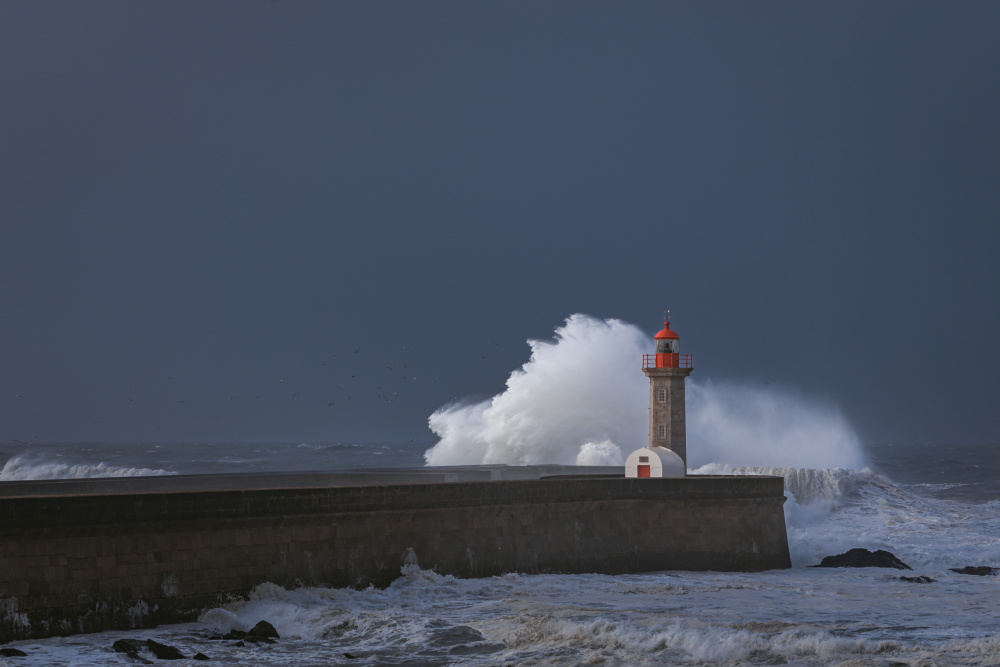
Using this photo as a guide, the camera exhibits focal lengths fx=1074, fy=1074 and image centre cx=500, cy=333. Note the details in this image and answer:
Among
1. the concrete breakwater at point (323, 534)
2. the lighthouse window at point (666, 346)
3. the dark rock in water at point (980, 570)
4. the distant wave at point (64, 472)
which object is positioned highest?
the lighthouse window at point (666, 346)

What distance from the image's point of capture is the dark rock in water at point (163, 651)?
33.6ft

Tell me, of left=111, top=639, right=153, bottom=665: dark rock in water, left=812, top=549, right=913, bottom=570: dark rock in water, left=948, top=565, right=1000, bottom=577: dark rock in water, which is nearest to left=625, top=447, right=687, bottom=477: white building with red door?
left=812, top=549, right=913, bottom=570: dark rock in water

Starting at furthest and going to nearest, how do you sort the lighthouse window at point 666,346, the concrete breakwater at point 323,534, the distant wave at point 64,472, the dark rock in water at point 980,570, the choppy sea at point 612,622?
the distant wave at point 64,472, the lighthouse window at point 666,346, the dark rock in water at point 980,570, the concrete breakwater at point 323,534, the choppy sea at point 612,622

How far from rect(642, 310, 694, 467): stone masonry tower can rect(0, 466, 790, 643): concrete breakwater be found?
1.32m

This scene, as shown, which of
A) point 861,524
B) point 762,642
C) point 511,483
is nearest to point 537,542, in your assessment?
point 511,483

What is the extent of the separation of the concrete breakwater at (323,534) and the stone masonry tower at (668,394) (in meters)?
1.32

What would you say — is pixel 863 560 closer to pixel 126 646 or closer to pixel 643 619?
pixel 643 619

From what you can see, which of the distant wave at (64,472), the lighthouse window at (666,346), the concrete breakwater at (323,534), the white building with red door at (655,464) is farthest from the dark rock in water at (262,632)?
the distant wave at (64,472)

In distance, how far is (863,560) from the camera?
724 inches

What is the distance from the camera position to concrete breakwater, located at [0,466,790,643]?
35.6ft

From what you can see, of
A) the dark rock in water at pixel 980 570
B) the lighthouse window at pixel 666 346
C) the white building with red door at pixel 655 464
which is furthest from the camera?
the lighthouse window at pixel 666 346

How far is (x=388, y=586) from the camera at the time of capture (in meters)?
13.7

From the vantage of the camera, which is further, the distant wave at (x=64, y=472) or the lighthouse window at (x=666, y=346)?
the distant wave at (x=64, y=472)

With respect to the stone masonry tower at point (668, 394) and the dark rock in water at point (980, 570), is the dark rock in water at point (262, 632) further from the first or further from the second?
the dark rock in water at point (980, 570)
